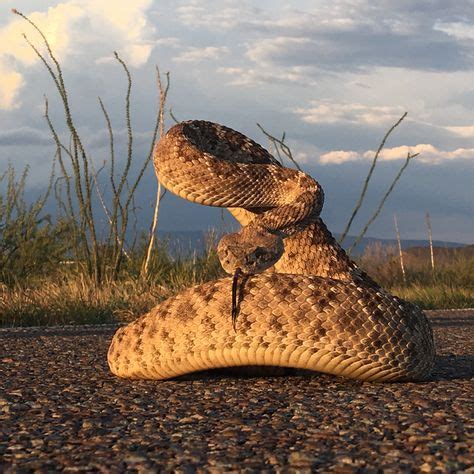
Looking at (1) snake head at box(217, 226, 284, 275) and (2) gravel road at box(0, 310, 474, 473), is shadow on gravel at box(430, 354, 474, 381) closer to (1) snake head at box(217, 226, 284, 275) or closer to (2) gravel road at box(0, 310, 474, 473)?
A: (2) gravel road at box(0, 310, 474, 473)

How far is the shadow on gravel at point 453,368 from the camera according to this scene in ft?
19.1

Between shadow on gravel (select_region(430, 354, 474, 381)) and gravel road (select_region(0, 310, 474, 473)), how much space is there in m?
0.03

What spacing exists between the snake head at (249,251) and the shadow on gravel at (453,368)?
1339 mm

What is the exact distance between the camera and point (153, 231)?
13.8 m

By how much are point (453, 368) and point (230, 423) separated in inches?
103

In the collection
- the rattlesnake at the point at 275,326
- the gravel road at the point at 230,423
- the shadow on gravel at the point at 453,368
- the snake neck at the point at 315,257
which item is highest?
the snake neck at the point at 315,257

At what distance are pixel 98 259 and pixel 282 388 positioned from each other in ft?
28.6

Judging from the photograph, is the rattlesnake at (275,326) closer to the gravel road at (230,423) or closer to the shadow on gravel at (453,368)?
the gravel road at (230,423)

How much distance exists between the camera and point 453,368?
6.31m

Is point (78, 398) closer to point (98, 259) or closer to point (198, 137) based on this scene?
point (198, 137)

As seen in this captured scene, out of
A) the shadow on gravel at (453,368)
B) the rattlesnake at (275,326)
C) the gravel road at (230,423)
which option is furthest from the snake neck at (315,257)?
the gravel road at (230,423)

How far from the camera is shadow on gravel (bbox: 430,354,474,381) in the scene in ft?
19.1

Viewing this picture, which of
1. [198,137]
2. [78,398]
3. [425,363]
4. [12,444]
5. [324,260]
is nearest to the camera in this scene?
[12,444]

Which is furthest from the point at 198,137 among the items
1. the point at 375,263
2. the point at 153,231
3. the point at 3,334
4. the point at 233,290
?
the point at 375,263
